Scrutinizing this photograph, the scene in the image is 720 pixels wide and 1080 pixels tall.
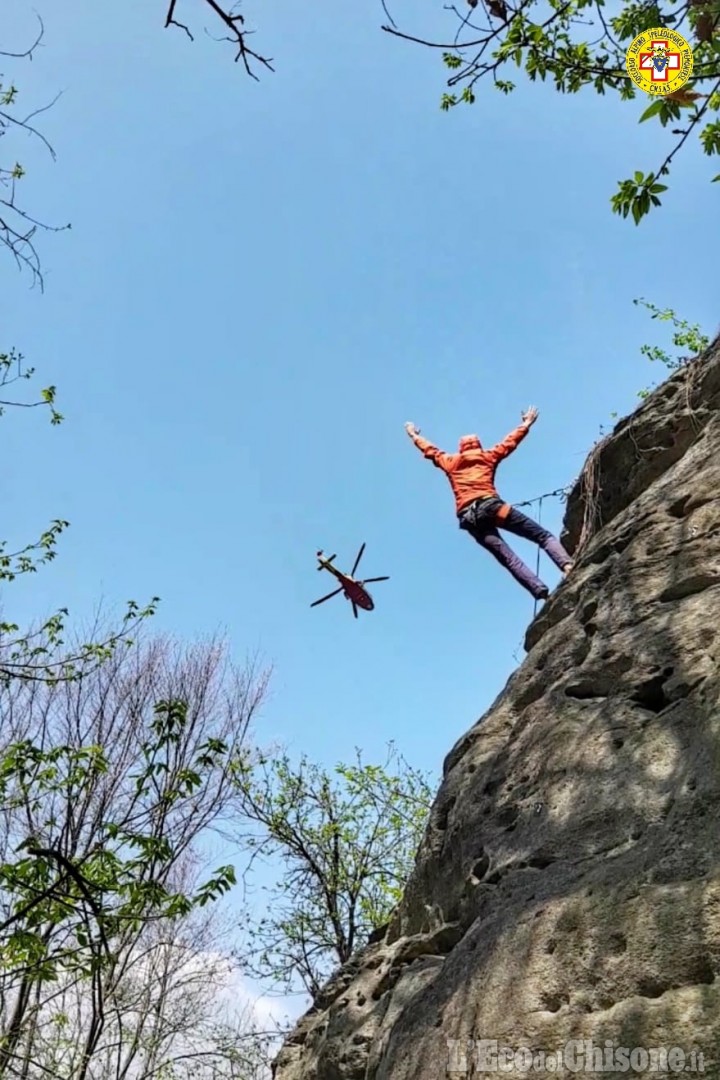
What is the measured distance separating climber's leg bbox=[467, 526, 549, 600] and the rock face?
3.96ft

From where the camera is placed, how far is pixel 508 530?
326 inches

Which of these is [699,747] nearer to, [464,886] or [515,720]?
[464,886]

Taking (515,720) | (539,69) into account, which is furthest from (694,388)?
(515,720)

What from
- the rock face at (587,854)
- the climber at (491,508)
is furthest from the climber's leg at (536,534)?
the rock face at (587,854)

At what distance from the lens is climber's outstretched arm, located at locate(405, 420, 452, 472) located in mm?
9131

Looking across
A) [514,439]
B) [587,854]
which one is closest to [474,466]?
[514,439]

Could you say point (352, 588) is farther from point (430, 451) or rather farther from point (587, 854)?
point (587, 854)

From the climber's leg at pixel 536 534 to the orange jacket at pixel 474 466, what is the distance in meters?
0.32

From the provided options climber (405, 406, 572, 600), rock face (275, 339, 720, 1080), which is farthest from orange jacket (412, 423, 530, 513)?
rock face (275, 339, 720, 1080)

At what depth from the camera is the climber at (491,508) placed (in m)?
7.82

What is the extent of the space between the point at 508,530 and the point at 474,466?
0.87 meters

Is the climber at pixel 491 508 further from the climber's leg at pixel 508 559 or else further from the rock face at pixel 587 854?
the rock face at pixel 587 854

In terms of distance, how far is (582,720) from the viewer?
4.41m

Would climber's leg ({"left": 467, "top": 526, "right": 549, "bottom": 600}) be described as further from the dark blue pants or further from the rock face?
the rock face
